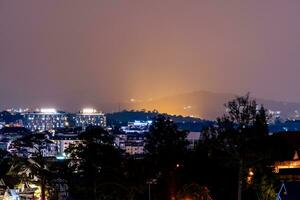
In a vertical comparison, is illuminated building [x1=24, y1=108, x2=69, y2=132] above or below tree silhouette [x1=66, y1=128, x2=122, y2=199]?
above

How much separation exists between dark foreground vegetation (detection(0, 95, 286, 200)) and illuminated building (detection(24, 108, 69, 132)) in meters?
132

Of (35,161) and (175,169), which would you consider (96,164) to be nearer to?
(35,161)

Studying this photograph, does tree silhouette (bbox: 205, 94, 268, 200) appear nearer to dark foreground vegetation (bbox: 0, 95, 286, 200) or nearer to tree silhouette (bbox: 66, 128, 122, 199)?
dark foreground vegetation (bbox: 0, 95, 286, 200)

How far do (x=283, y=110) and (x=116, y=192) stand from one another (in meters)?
180

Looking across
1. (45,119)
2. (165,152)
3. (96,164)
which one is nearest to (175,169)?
(165,152)

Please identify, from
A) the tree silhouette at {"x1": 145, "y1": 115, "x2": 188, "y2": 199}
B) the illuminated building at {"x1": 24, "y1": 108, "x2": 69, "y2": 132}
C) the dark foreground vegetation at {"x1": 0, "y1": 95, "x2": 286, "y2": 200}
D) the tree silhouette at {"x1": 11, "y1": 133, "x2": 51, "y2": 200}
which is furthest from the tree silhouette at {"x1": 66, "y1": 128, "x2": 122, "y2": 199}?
the illuminated building at {"x1": 24, "y1": 108, "x2": 69, "y2": 132}

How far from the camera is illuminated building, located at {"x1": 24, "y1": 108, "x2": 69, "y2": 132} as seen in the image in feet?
511

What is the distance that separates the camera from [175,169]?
25266mm

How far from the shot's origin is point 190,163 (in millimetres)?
25312

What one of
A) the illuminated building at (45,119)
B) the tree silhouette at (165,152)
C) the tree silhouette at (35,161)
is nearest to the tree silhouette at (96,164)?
the tree silhouette at (35,161)

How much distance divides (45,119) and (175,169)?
137422 mm

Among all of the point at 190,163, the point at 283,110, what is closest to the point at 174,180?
the point at 190,163

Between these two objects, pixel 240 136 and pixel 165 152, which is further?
pixel 165 152

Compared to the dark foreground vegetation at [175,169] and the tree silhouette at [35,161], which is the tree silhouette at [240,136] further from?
the tree silhouette at [35,161]
